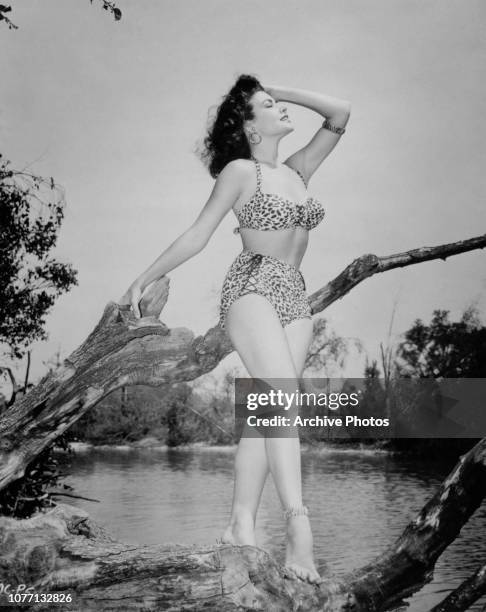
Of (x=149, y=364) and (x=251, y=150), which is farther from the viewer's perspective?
(x=149, y=364)

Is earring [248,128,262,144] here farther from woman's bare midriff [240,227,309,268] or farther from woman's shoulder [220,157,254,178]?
woman's bare midriff [240,227,309,268]

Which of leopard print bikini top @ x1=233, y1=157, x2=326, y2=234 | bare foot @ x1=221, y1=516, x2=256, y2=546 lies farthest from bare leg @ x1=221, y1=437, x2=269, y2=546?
leopard print bikini top @ x1=233, y1=157, x2=326, y2=234

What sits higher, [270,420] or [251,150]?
[251,150]

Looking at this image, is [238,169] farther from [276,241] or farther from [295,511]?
[295,511]

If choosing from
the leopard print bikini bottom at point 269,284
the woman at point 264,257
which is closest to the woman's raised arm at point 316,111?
the woman at point 264,257

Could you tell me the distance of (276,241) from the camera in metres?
2.72

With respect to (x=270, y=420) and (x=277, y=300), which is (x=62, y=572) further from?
(x=277, y=300)

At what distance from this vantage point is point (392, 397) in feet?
58.9

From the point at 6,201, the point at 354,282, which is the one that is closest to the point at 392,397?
the point at 6,201

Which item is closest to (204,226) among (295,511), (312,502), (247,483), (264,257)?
(264,257)

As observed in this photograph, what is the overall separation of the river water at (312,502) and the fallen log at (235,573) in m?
5.33

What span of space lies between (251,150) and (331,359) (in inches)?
433

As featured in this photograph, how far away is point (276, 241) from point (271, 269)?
14 centimetres

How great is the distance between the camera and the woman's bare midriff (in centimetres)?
271
